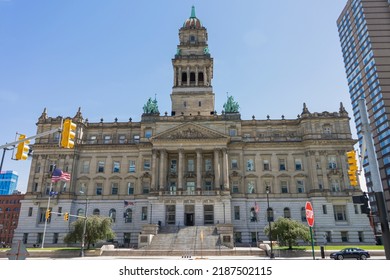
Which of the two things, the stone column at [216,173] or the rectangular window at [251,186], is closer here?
the stone column at [216,173]

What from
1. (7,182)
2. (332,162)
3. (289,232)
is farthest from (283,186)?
(7,182)

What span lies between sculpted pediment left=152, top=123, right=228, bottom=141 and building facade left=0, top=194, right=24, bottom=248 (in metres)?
84.3

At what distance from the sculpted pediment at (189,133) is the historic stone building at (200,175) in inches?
8.1

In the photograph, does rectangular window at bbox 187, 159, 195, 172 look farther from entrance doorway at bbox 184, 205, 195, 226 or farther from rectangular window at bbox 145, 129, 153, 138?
rectangular window at bbox 145, 129, 153, 138

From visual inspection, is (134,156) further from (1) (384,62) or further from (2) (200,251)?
(1) (384,62)

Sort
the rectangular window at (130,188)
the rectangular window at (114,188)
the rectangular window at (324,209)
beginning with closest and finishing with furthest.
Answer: the rectangular window at (324,209)
the rectangular window at (130,188)
the rectangular window at (114,188)

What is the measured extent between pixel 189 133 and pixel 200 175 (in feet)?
29.3

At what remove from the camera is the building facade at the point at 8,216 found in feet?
379

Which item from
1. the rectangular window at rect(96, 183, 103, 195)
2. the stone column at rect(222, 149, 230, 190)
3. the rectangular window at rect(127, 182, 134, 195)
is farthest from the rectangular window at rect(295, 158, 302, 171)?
the rectangular window at rect(96, 183, 103, 195)

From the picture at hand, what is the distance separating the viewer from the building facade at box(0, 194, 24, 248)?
116 m

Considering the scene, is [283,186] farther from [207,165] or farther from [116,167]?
[116,167]

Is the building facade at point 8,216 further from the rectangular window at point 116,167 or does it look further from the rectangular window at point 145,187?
the rectangular window at point 145,187

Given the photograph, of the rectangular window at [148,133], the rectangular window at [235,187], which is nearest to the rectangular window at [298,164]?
the rectangular window at [235,187]
